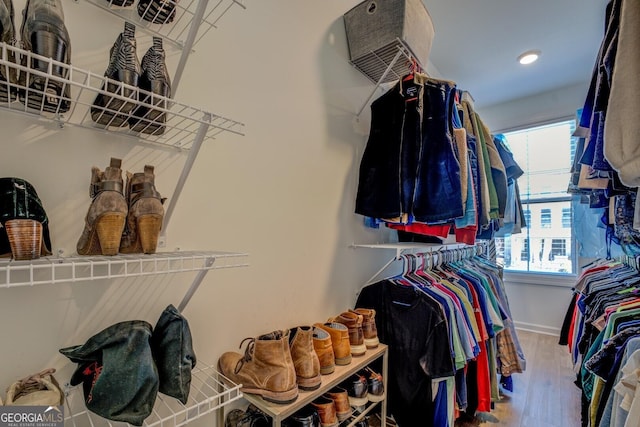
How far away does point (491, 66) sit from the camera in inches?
119

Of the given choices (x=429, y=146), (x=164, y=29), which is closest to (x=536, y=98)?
(x=429, y=146)

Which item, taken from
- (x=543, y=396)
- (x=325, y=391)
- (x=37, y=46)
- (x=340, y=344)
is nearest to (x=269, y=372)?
(x=325, y=391)

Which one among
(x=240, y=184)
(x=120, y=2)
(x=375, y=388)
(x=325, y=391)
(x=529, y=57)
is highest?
(x=529, y=57)

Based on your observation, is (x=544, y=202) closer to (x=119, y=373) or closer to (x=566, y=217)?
(x=566, y=217)

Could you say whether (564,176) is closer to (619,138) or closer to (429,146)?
(429,146)

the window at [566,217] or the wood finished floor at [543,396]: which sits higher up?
the window at [566,217]

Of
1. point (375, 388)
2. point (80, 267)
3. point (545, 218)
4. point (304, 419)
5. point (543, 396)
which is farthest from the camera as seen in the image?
point (545, 218)

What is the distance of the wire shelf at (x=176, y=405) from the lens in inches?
29.8

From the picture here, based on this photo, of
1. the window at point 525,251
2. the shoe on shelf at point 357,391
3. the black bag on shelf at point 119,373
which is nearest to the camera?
the black bag on shelf at point 119,373

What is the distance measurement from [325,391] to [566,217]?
3845 mm

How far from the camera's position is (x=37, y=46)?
1.89ft

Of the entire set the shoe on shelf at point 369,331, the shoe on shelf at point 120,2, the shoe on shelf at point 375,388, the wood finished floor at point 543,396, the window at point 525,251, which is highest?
the shoe on shelf at point 120,2

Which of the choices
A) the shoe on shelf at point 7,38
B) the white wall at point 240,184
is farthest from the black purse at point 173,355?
the shoe on shelf at point 7,38

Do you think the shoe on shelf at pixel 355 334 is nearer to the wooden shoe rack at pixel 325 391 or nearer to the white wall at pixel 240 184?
the wooden shoe rack at pixel 325 391
